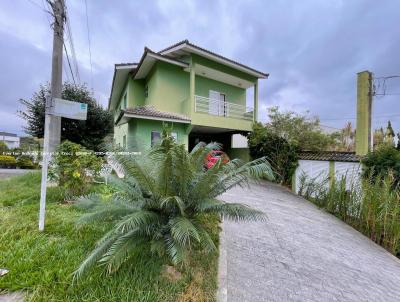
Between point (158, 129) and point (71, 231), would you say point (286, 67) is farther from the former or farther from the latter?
point (71, 231)

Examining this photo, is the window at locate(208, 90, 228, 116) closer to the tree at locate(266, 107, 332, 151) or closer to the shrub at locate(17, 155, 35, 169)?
the tree at locate(266, 107, 332, 151)

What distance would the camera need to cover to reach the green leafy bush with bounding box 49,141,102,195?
530 centimetres

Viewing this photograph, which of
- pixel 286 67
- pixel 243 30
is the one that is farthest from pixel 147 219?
pixel 286 67

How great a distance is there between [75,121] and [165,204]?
11210 millimetres

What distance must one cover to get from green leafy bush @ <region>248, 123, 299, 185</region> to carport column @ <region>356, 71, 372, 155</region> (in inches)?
112

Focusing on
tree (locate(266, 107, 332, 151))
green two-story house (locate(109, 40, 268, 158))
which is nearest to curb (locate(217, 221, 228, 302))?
→ green two-story house (locate(109, 40, 268, 158))

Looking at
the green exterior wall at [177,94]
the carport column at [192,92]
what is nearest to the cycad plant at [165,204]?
the green exterior wall at [177,94]

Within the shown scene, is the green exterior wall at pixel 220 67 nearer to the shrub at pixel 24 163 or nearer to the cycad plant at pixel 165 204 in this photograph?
the cycad plant at pixel 165 204

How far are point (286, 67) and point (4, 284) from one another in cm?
2061

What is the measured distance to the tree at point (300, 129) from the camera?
16188mm

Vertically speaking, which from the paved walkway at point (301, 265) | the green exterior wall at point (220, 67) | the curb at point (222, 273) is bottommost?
the paved walkway at point (301, 265)

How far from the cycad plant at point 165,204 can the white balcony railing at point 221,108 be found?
9.66 metres

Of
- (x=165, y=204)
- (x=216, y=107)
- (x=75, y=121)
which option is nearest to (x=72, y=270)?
(x=165, y=204)

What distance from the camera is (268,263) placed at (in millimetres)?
3605
